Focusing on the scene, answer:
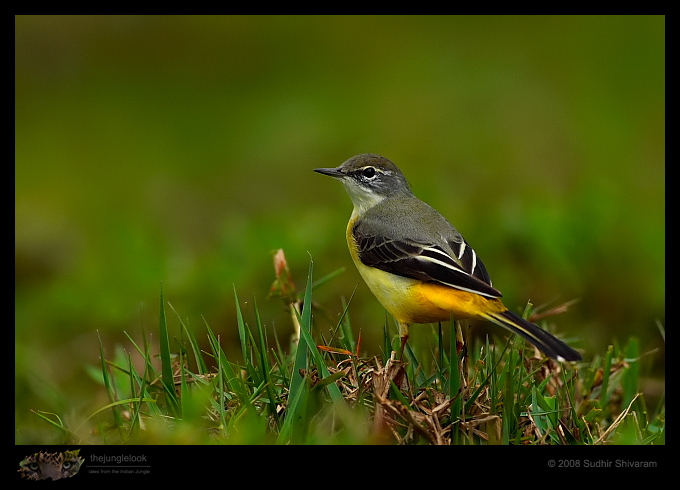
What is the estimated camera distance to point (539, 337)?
3.88 m

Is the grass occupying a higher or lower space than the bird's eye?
lower

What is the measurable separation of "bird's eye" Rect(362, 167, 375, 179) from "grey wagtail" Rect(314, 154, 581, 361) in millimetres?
200

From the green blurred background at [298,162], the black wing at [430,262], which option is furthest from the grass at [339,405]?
the green blurred background at [298,162]

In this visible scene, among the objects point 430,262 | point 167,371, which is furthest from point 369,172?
point 167,371

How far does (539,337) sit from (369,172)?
2.25m

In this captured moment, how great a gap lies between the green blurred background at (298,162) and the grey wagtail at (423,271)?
100 cm

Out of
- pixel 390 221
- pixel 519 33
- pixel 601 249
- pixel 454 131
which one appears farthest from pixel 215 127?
pixel 390 221

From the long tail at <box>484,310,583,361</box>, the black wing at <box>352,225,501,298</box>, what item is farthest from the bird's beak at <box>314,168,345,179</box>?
the long tail at <box>484,310,583,361</box>

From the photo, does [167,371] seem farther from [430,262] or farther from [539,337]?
[539,337]

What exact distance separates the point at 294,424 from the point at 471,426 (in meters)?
0.80

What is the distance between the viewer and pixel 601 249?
7.64 m

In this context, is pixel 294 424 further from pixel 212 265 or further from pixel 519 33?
pixel 519 33

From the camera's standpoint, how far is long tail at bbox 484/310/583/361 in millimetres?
3746

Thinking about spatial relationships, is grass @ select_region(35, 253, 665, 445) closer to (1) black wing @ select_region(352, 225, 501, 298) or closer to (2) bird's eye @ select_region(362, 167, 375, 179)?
(1) black wing @ select_region(352, 225, 501, 298)
